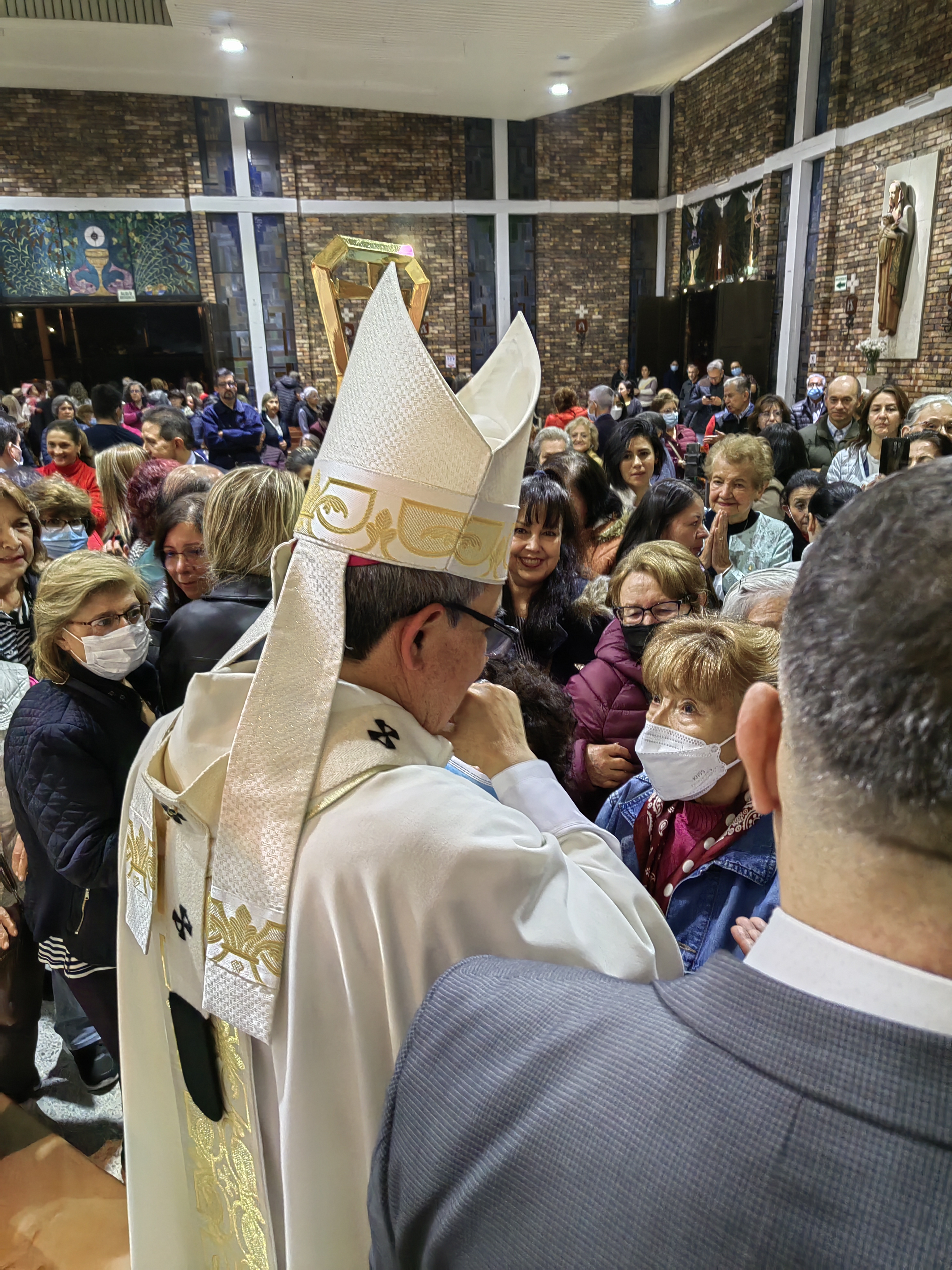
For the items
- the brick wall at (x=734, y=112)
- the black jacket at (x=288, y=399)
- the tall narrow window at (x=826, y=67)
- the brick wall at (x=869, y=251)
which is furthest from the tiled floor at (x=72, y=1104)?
the brick wall at (x=734, y=112)

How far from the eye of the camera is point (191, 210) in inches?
595

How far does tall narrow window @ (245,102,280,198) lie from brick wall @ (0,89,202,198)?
3.12 feet

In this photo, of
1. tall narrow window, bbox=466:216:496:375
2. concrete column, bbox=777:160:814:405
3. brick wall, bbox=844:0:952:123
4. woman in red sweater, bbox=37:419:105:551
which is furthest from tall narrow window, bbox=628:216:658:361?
woman in red sweater, bbox=37:419:105:551

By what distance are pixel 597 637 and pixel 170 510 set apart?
1643mm

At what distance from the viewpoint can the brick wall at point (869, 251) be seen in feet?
31.6

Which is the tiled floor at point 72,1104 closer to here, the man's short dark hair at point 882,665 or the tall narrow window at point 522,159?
the man's short dark hair at point 882,665

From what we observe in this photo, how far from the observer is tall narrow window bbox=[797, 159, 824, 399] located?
1181cm

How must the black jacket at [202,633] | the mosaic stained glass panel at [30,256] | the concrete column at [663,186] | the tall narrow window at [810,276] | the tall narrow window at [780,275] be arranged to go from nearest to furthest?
the black jacket at [202,633] → the tall narrow window at [810,276] → the tall narrow window at [780,275] → the mosaic stained glass panel at [30,256] → the concrete column at [663,186]

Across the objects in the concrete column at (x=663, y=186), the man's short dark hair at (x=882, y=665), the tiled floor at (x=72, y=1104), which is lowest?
the tiled floor at (x=72, y=1104)

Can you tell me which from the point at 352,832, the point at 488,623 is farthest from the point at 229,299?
the point at 352,832

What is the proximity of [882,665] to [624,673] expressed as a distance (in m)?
1.94

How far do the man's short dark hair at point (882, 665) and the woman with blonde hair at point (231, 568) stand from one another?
76.9 inches

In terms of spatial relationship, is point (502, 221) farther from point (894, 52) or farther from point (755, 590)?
point (755, 590)

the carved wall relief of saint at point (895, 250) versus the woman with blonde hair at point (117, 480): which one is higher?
the carved wall relief of saint at point (895, 250)
